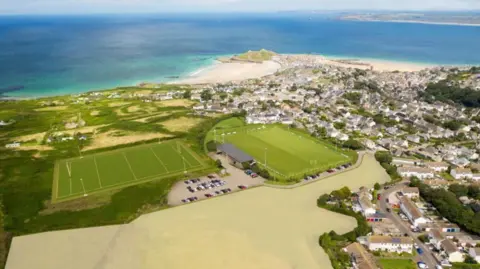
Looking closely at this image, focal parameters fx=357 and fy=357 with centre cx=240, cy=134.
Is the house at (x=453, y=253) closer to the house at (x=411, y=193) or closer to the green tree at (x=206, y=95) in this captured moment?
the house at (x=411, y=193)

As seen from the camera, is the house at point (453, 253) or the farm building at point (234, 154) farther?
the farm building at point (234, 154)

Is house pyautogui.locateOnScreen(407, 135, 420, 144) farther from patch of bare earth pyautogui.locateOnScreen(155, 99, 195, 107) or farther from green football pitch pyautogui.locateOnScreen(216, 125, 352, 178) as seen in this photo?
patch of bare earth pyautogui.locateOnScreen(155, 99, 195, 107)

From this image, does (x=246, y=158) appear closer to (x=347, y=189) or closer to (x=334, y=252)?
(x=347, y=189)

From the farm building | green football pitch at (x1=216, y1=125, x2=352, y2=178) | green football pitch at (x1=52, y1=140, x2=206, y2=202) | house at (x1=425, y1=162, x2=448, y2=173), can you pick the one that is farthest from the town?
the farm building

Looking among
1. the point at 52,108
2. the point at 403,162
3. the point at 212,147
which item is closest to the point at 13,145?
the point at 52,108

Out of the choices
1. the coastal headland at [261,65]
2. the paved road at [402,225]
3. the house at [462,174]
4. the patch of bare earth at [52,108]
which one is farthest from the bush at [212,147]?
the coastal headland at [261,65]

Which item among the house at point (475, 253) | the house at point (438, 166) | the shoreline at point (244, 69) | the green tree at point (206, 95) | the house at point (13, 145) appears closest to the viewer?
the house at point (475, 253)
